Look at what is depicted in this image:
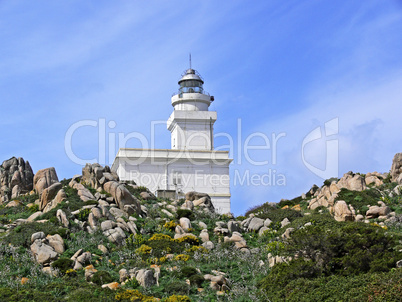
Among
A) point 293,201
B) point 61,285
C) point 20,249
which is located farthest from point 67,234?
point 293,201

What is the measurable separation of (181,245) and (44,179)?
42.0ft

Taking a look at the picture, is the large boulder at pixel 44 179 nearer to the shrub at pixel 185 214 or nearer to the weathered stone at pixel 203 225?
the shrub at pixel 185 214

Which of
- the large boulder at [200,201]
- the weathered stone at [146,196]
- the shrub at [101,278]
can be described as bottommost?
the shrub at [101,278]

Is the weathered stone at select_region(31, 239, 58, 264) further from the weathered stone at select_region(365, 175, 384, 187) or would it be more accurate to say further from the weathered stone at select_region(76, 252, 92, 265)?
the weathered stone at select_region(365, 175, 384, 187)

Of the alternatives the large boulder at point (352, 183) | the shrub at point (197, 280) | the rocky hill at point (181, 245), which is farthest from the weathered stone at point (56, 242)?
the large boulder at point (352, 183)

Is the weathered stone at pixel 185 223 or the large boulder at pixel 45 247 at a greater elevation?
the weathered stone at pixel 185 223

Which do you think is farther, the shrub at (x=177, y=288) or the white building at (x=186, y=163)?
the white building at (x=186, y=163)

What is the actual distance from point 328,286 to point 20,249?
1451 cm

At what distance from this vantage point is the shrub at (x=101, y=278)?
80.8 feet

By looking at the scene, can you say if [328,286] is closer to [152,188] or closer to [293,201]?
[293,201]

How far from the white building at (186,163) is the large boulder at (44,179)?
12945mm

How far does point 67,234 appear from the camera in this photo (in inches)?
1187

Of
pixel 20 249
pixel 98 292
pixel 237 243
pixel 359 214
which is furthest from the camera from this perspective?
pixel 359 214

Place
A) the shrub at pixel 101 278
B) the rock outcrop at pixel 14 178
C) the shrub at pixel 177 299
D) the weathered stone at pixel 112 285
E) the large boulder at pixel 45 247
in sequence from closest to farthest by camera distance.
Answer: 1. the shrub at pixel 177 299
2. the weathered stone at pixel 112 285
3. the shrub at pixel 101 278
4. the large boulder at pixel 45 247
5. the rock outcrop at pixel 14 178
